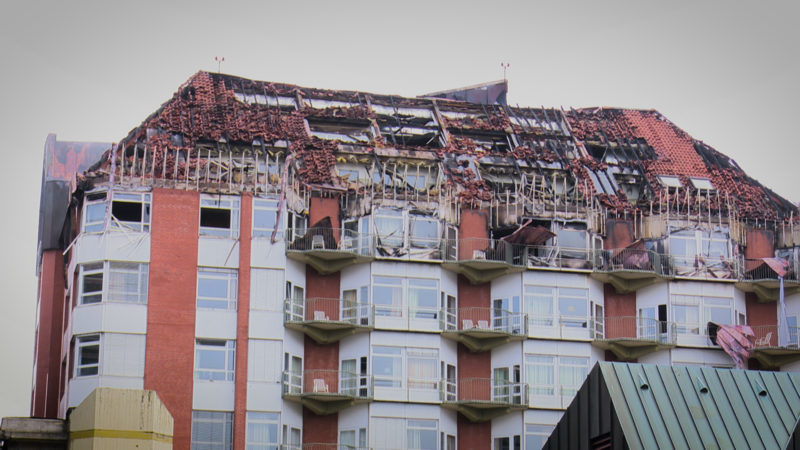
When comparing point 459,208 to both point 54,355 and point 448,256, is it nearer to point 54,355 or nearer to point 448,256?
point 448,256

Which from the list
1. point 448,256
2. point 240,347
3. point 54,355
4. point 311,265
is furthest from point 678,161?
point 54,355

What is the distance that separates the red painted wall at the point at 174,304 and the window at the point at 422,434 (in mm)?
10841

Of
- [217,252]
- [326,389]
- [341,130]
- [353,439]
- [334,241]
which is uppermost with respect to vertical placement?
[341,130]

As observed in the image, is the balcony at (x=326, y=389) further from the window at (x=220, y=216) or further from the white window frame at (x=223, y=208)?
the window at (x=220, y=216)

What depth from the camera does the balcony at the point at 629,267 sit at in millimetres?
73562

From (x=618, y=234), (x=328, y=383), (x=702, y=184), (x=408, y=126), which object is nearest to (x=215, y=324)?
(x=328, y=383)

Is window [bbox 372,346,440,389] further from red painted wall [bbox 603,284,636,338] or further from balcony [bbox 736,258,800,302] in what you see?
balcony [bbox 736,258,800,302]

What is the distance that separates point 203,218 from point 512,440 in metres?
18.7

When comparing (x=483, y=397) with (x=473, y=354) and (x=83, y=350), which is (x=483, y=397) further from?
(x=83, y=350)

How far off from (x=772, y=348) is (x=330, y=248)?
2306 cm

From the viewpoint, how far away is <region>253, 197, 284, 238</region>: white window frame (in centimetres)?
6969

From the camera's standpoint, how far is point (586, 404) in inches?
2085

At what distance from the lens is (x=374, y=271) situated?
71.0m

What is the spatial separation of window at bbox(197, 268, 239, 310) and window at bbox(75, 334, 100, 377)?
17.4 feet
